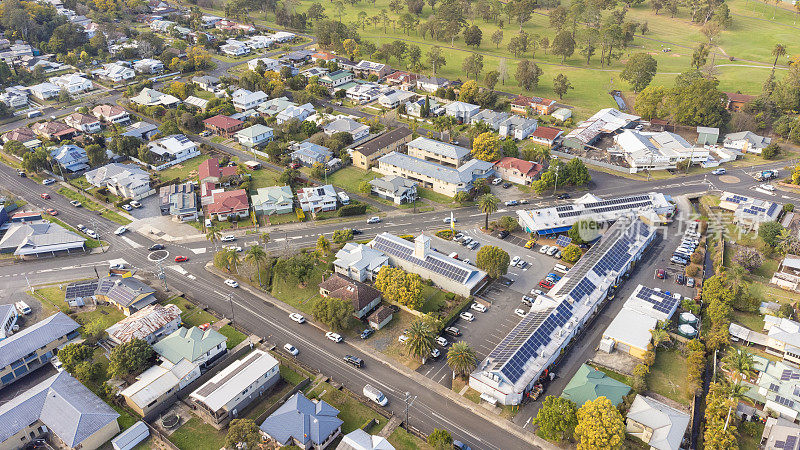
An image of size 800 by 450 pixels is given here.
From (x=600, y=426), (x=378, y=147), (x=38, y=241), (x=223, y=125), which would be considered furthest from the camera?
(x=223, y=125)

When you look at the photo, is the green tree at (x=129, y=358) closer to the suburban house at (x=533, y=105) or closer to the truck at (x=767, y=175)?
the suburban house at (x=533, y=105)

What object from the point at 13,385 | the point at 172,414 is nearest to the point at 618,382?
the point at 172,414

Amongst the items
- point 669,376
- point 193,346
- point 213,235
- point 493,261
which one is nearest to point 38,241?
point 213,235

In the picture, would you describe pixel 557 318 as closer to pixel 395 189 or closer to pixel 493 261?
pixel 493 261

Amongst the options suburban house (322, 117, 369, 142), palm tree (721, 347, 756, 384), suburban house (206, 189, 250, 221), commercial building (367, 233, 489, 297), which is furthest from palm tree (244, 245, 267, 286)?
palm tree (721, 347, 756, 384)

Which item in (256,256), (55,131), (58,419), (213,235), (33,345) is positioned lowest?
(58,419)

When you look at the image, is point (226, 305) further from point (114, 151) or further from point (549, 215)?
point (114, 151)
